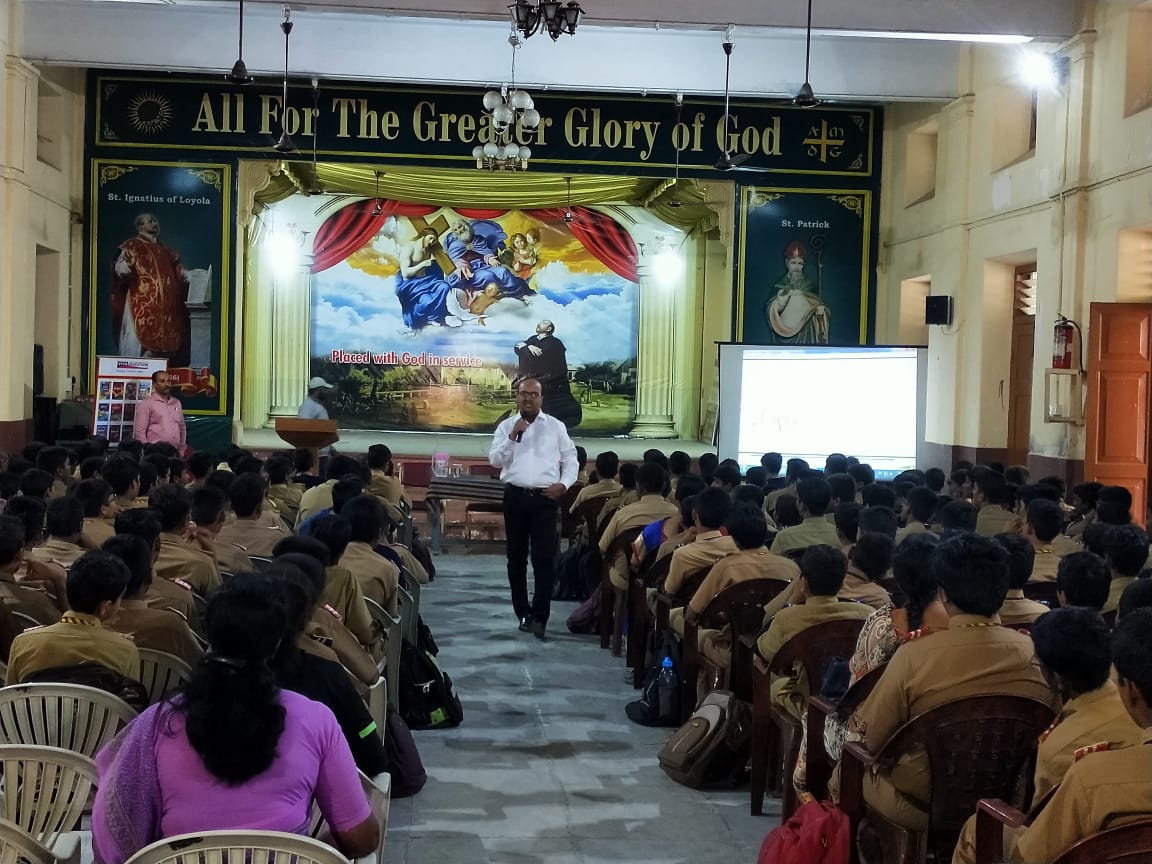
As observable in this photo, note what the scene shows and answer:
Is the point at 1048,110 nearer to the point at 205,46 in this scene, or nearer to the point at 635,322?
the point at 635,322

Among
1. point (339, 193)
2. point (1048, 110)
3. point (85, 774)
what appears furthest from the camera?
point (339, 193)

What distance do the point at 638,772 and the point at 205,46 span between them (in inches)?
384

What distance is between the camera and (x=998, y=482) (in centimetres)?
748

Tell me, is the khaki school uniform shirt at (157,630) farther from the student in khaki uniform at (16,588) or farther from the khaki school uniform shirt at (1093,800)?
the khaki school uniform shirt at (1093,800)

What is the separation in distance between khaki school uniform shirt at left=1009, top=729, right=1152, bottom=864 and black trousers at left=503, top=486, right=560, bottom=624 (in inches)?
204

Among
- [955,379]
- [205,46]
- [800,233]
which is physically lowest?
[955,379]

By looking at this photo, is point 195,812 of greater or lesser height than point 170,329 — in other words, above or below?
below

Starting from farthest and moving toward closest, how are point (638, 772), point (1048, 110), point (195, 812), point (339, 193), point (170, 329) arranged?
1. point (339, 193)
2. point (170, 329)
3. point (1048, 110)
4. point (638, 772)
5. point (195, 812)

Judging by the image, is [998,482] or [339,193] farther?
[339,193]

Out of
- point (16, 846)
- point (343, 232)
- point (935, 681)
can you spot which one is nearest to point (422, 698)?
point (935, 681)

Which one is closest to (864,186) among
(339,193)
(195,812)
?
(339,193)

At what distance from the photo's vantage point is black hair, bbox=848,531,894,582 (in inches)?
182

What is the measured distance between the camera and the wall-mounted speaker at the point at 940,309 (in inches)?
503

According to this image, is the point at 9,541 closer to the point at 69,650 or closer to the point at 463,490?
the point at 69,650
